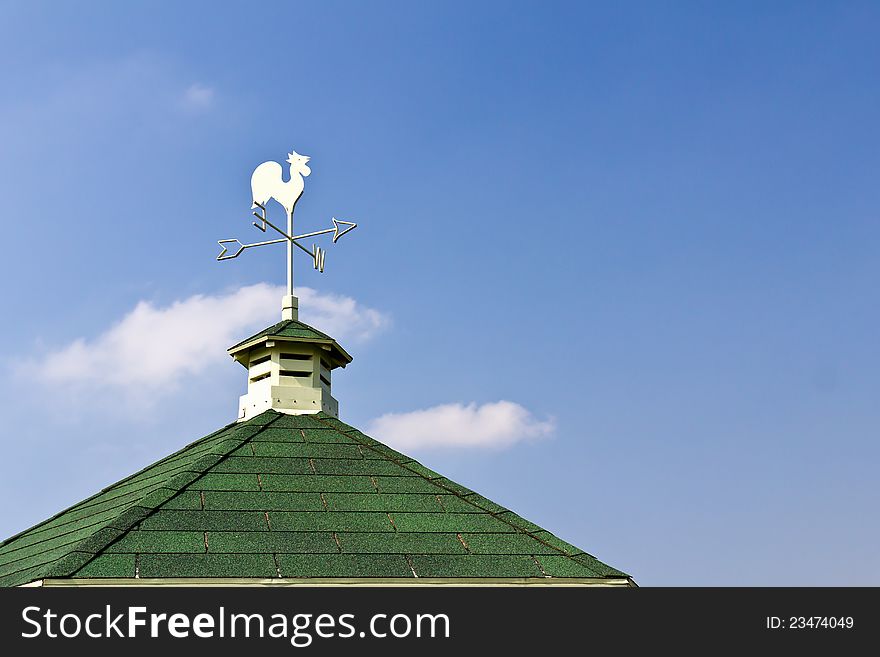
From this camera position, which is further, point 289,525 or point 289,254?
point 289,254

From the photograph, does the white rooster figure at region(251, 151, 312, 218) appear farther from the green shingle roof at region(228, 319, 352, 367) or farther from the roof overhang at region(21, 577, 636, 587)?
the roof overhang at region(21, 577, 636, 587)

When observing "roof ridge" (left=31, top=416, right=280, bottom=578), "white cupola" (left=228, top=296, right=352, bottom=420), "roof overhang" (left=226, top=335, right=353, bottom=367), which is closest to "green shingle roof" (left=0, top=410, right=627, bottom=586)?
"roof ridge" (left=31, top=416, right=280, bottom=578)

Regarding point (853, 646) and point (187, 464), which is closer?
point (853, 646)

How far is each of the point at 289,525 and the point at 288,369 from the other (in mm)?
5726

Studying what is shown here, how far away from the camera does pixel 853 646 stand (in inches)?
587

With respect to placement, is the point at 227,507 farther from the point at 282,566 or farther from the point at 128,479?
the point at 128,479

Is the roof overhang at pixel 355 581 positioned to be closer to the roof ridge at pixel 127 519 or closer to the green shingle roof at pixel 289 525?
the green shingle roof at pixel 289 525

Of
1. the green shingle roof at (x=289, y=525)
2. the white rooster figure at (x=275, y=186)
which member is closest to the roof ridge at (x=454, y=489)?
the green shingle roof at (x=289, y=525)

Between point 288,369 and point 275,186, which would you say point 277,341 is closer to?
point 288,369

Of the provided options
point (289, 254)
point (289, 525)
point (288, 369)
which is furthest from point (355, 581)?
point (289, 254)

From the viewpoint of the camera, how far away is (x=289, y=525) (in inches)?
741

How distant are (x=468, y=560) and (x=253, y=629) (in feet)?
14.6

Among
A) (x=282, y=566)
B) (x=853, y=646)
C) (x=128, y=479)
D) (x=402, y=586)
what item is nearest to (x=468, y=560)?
(x=402, y=586)

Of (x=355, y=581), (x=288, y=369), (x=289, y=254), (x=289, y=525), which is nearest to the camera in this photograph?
(x=355, y=581)
